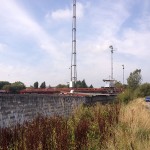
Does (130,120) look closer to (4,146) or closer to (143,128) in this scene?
(143,128)

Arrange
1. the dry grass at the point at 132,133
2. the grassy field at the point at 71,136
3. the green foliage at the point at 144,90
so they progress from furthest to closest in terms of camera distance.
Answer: the green foliage at the point at 144,90
the dry grass at the point at 132,133
the grassy field at the point at 71,136

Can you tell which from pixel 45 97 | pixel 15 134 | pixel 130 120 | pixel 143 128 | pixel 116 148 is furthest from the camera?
pixel 45 97

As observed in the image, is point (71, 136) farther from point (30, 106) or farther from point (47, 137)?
point (30, 106)

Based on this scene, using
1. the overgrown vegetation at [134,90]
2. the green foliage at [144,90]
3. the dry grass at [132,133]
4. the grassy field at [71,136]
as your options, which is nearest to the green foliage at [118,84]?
the overgrown vegetation at [134,90]

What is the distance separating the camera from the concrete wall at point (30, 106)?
1232 centimetres

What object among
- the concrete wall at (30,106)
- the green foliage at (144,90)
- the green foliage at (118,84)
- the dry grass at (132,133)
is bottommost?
the dry grass at (132,133)

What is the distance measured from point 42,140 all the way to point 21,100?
648cm

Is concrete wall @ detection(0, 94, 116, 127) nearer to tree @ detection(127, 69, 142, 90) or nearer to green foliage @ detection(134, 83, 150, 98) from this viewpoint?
green foliage @ detection(134, 83, 150, 98)

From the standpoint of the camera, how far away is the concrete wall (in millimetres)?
12320

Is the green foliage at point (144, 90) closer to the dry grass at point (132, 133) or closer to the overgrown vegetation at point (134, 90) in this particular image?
the overgrown vegetation at point (134, 90)

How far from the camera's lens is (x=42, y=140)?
745cm

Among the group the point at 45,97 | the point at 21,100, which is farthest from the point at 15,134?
the point at 45,97

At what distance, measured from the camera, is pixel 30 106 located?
1462 centimetres

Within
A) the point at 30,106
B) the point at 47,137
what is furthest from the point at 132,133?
the point at 30,106
